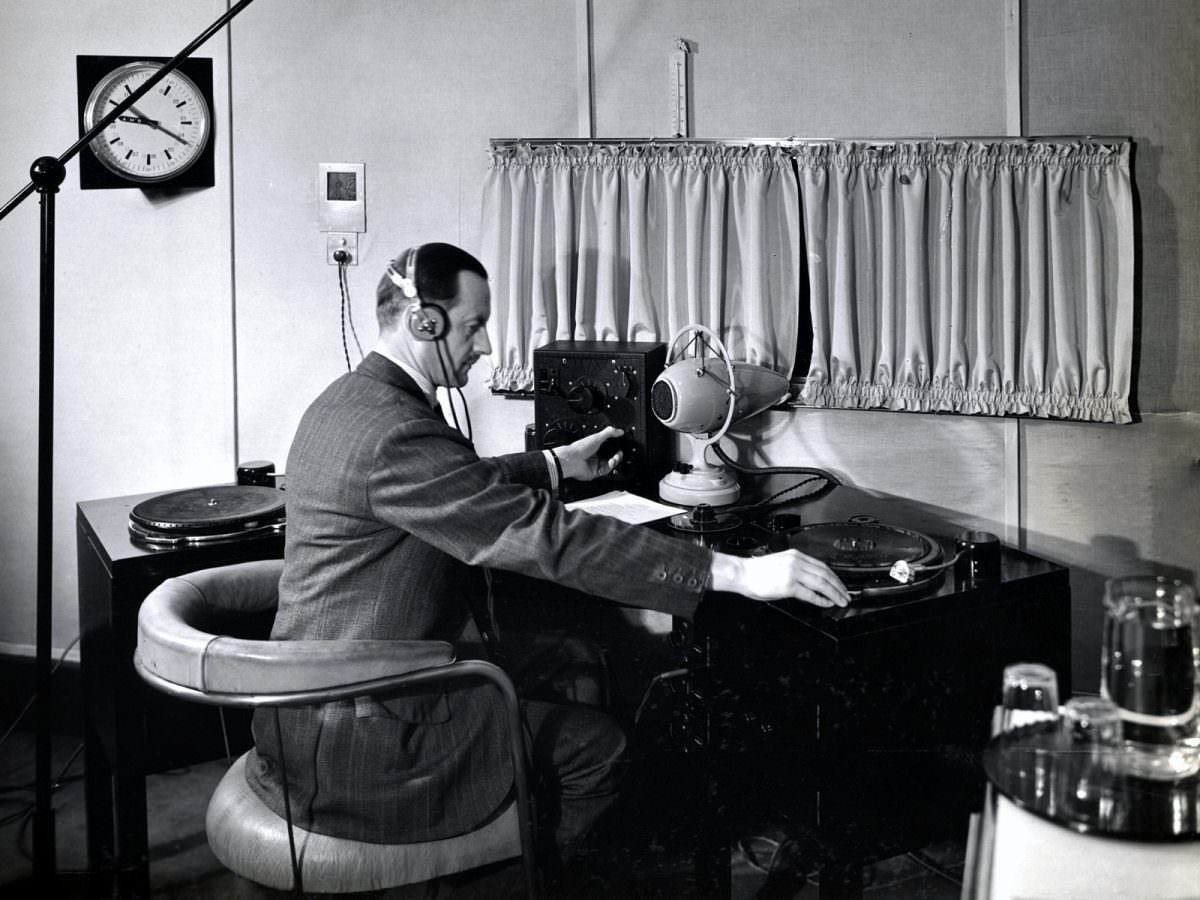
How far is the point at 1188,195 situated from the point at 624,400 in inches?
60.9

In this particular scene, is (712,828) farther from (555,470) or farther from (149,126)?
(149,126)

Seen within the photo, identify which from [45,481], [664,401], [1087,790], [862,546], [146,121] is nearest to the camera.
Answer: [1087,790]

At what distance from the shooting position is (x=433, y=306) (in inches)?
81.5

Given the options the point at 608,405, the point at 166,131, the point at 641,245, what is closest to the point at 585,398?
the point at 608,405

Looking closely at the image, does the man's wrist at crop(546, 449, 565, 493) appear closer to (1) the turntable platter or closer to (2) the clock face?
(1) the turntable platter

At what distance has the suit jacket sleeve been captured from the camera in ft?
6.32

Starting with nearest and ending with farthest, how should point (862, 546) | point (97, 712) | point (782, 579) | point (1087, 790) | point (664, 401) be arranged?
point (1087, 790)
point (782, 579)
point (862, 546)
point (664, 401)
point (97, 712)

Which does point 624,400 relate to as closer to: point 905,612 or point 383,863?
point 905,612

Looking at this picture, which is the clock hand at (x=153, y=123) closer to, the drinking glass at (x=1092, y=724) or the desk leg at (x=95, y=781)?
the desk leg at (x=95, y=781)

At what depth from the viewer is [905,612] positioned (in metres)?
2.02

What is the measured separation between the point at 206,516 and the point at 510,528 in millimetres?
1190

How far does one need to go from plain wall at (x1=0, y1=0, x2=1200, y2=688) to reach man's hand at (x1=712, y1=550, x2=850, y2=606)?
4.70 feet

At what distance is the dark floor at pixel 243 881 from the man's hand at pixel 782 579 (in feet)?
1.76

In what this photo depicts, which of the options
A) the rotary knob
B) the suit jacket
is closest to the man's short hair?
the suit jacket
